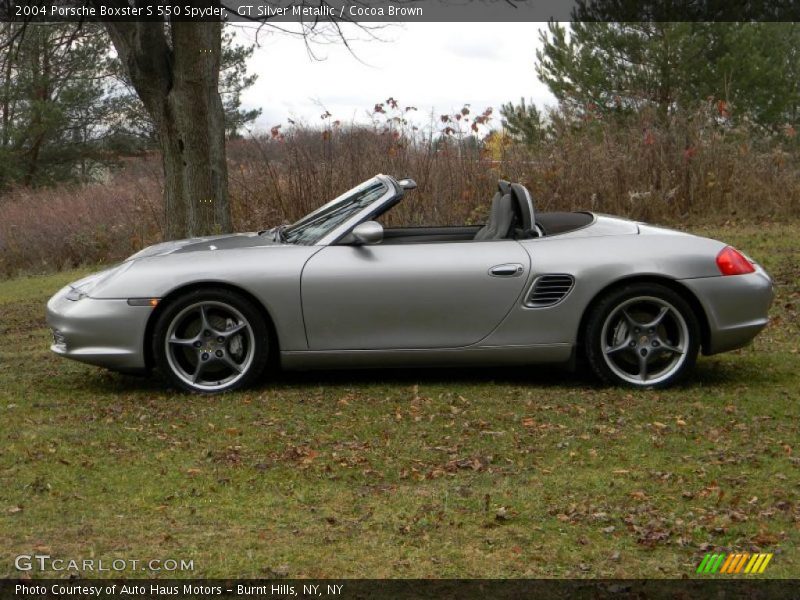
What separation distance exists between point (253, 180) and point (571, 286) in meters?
8.61

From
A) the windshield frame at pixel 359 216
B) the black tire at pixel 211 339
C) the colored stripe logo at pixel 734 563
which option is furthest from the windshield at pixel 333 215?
the colored stripe logo at pixel 734 563

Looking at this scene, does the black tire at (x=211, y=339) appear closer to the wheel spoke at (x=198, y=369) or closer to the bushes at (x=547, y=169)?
the wheel spoke at (x=198, y=369)

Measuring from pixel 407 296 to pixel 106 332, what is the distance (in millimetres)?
1906

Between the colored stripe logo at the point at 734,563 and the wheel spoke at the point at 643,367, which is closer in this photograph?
the colored stripe logo at the point at 734,563

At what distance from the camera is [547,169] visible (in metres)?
15.4

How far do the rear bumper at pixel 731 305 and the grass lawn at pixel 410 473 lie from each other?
330 mm

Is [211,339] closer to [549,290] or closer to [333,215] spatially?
[333,215]

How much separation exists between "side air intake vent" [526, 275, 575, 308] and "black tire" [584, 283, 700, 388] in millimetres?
226

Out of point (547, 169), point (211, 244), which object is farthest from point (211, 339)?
point (547, 169)

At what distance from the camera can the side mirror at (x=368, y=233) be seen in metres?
7.19

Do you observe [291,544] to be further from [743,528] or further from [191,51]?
[191,51]

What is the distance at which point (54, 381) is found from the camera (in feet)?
26.2

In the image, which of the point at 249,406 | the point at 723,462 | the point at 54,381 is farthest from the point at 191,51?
the point at 723,462

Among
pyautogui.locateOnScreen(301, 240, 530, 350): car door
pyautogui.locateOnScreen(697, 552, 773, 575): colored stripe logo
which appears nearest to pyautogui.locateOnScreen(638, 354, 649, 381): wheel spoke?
pyautogui.locateOnScreen(301, 240, 530, 350): car door
